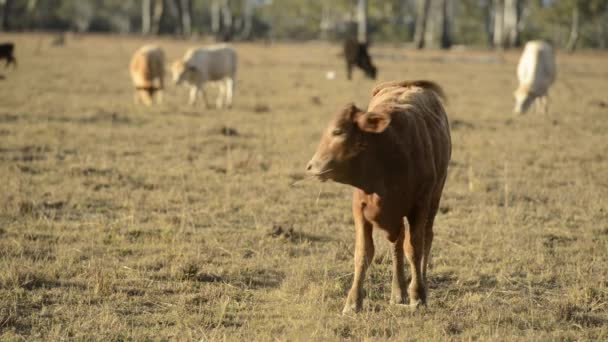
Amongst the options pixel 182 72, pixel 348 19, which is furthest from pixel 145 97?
pixel 348 19

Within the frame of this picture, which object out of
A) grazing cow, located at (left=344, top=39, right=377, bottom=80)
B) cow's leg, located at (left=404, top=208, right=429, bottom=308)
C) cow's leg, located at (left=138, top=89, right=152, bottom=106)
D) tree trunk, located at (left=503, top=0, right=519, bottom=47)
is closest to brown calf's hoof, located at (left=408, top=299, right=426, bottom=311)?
cow's leg, located at (left=404, top=208, right=429, bottom=308)

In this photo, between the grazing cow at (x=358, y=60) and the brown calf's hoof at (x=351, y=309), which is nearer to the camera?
the brown calf's hoof at (x=351, y=309)

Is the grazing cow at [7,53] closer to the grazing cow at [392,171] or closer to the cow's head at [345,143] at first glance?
the grazing cow at [392,171]

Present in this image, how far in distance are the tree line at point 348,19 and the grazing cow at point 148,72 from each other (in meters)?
31.5

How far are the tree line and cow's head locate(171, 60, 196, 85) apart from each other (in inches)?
1297

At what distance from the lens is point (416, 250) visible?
5.69 meters

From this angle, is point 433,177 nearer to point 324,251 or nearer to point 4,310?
point 324,251

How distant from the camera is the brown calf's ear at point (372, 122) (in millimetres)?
5113

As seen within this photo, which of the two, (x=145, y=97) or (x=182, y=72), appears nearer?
(x=182, y=72)

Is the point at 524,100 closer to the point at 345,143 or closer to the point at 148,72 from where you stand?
the point at 148,72

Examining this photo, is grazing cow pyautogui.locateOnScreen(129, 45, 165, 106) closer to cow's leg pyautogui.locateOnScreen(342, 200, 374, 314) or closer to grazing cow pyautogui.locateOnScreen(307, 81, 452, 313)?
grazing cow pyautogui.locateOnScreen(307, 81, 452, 313)

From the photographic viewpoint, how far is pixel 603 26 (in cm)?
8081

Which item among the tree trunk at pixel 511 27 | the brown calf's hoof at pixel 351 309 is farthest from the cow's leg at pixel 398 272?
the tree trunk at pixel 511 27

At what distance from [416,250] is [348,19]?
86690 mm
